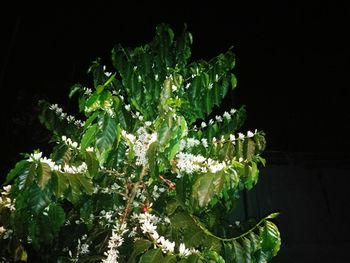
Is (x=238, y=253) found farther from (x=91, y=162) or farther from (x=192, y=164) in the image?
(x=91, y=162)

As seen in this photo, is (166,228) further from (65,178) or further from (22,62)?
(22,62)

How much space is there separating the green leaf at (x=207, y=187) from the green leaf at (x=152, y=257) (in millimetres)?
283

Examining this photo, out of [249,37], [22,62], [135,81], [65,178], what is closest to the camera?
[65,178]

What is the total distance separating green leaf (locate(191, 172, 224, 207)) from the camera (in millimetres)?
1408

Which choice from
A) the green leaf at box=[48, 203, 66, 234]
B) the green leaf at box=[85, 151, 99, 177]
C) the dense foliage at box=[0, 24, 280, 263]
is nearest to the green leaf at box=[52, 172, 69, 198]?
the dense foliage at box=[0, 24, 280, 263]

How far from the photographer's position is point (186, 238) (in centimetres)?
148

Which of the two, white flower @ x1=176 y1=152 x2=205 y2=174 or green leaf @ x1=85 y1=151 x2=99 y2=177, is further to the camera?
white flower @ x1=176 y1=152 x2=205 y2=174

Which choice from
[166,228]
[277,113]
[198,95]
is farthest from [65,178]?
[277,113]

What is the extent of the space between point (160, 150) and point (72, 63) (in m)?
3.56

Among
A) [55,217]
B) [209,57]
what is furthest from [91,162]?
[209,57]

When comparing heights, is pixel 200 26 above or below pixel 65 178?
above

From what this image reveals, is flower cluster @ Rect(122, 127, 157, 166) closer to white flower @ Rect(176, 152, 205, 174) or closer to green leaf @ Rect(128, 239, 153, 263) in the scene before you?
white flower @ Rect(176, 152, 205, 174)

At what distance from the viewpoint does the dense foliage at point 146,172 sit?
55.1 inches

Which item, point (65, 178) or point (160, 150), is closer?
point (65, 178)
